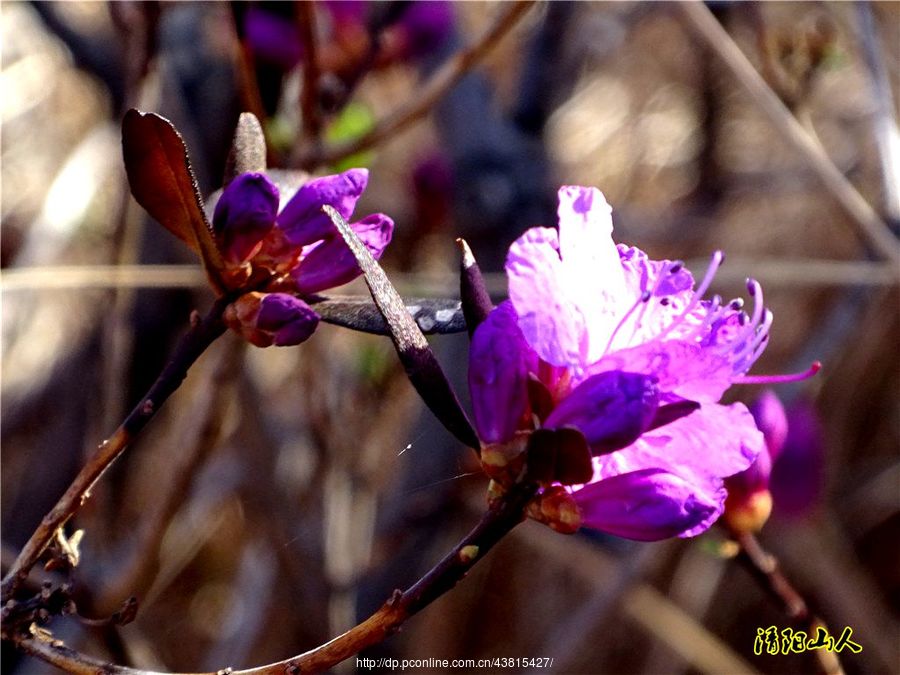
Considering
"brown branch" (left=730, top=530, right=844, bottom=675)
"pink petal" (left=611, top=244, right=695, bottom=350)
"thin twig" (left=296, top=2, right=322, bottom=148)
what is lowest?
"brown branch" (left=730, top=530, right=844, bottom=675)

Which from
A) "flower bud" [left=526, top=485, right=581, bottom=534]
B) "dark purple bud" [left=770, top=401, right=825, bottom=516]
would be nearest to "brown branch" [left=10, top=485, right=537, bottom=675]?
"flower bud" [left=526, top=485, right=581, bottom=534]

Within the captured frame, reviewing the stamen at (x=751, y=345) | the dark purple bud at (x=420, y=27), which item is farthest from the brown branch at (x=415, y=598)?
the dark purple bud at (x=420, y=27)

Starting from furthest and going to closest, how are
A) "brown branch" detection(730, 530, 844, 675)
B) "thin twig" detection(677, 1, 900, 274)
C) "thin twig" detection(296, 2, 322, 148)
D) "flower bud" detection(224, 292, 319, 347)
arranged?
"thin twig" detection(677, 1, 900, 274) → "thin twig" detection(296, 2, 322, 148) → "brown branch" detection(730, 530, 844, 675) → "flower bud" detection(224, 292, 319, 347)

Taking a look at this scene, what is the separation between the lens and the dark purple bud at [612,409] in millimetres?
482

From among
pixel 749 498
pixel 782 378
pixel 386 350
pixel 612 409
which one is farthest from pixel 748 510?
pixel 386 350

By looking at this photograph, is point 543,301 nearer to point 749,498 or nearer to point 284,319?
point 284,319

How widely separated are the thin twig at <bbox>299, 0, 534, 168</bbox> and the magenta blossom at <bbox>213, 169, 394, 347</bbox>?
0.44 m

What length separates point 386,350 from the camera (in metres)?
1.74

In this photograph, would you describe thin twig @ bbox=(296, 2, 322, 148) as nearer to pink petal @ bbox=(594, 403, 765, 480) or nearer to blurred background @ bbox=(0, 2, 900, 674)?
blurred background @ bbox=(0, 2, 900, 674)

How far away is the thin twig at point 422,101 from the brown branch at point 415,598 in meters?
0.59

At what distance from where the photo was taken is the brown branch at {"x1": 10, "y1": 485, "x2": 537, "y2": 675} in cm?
46

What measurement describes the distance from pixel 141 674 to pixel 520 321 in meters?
0.24

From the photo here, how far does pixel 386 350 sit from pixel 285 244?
3.75 ft
